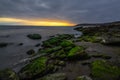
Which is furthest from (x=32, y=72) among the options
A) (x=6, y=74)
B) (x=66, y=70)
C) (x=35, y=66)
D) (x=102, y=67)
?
(x=102, y=67)

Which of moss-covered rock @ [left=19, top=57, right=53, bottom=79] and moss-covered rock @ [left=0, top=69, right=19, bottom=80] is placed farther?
moss-covered rock @ [left=19, top=57, right=53, bottom=79]

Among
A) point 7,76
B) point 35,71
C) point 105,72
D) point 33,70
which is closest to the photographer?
point 7,76

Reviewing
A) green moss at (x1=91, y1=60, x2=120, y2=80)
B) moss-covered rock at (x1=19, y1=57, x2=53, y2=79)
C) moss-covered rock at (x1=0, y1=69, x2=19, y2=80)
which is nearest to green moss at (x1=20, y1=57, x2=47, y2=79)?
moss-covered rock at (x1=19, y1=57, x2=53, y2=79)

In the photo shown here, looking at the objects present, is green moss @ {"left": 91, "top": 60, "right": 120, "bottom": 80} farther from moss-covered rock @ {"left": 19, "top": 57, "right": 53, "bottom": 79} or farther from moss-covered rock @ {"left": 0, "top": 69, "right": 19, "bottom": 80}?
moss-covered rock @ {"left": 0, "top": 69, "right": 19, "bottom": 80}

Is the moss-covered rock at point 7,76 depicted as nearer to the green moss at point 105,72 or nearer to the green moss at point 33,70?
the green moss at point 33,70

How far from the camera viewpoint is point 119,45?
18.8 meters

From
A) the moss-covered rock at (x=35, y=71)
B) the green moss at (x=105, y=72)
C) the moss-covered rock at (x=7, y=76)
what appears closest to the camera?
the green moss at (x=105, y=72)

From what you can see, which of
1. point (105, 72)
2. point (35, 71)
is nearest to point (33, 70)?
point (35, 71)

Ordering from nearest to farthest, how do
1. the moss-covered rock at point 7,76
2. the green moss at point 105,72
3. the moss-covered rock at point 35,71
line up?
the green moss at point 105,72 → the moss-covered rock at point 7,76 → the moss-covered rock at point 35,71

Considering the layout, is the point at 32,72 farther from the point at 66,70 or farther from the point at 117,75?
the point at 117,75

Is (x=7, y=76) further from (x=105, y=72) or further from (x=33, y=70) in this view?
(x=105, y=72)

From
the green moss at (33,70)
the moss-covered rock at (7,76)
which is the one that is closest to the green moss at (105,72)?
the green moss at (33,70)

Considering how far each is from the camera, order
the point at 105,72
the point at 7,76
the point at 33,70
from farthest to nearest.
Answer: the point at 33,70 → the point at 105,72 → the point at 7,76

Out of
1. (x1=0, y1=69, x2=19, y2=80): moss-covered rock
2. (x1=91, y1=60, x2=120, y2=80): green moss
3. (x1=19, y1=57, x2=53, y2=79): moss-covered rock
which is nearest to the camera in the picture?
(x1=91, y1=60, x2=120, y2=80): green moss
